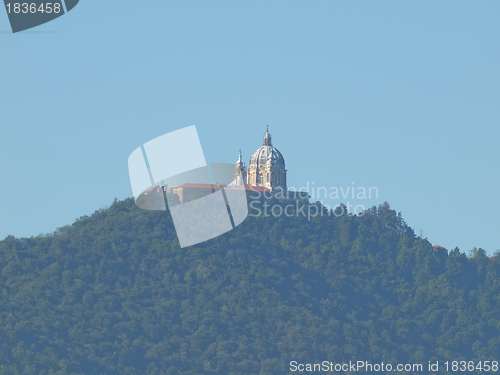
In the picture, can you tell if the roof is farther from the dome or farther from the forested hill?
the dome

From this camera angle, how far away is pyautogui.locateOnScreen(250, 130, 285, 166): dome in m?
117

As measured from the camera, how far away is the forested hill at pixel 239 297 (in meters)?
89.7

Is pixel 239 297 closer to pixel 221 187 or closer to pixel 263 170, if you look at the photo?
pixel 221 187

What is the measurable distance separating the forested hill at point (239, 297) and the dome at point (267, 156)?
10.4 m

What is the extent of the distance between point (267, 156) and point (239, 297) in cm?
2271

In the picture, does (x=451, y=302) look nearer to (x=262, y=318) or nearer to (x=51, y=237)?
(x=262, y=318)

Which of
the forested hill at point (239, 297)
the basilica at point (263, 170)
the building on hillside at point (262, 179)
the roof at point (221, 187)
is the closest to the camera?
the forested hill at point (239, 297)

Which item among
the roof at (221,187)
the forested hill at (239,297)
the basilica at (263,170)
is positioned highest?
the basilica at (263,170)

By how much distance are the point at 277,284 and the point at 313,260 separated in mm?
6070

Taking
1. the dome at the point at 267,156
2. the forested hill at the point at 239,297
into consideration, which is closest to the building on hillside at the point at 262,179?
the dome at the point at 267,156

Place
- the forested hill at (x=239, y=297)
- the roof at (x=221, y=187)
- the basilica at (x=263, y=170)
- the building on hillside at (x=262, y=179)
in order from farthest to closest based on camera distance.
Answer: the basilica at (x=263, y=170), the building on hillside at (x=262, y=179), the roof at (x=221, y=187), the forested hill at (x=239, y=297)

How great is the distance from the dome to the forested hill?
34.2 ft

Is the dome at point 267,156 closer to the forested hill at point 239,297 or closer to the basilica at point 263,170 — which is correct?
the basilica at point 263,170

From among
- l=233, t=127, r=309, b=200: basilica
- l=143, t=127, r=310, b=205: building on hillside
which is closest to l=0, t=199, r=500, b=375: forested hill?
l=143, t=127, r=310, b=205: building on hillside
